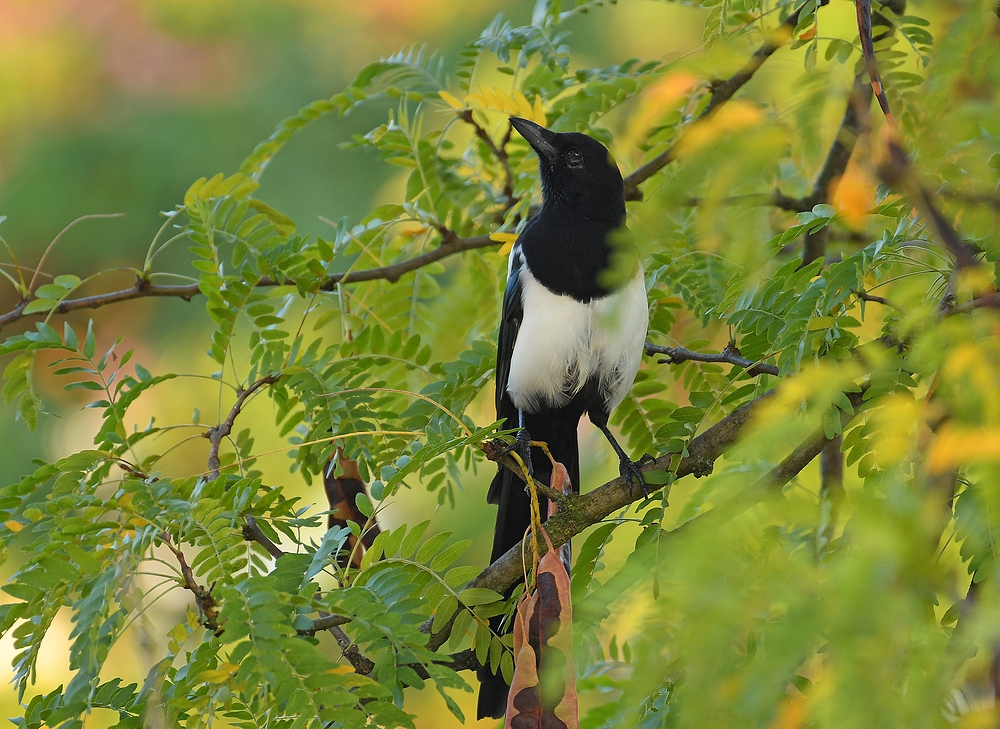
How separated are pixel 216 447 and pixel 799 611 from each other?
1096 mm

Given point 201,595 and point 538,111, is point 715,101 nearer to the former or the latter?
point 538,111

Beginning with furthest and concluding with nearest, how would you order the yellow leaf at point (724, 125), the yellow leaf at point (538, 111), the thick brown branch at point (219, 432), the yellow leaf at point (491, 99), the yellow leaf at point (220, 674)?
the yellow leaf at point (538, 111)
the yellow leaf at point (491, 99)
the thick brown branch at point (219, 432)
the yellow leaf at point (220, 674)
the yellow leaf at point (724, 125)

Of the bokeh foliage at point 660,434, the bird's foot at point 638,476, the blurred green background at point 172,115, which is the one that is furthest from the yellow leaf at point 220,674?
the blurred green background at point 172,115

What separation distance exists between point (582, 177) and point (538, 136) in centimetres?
18

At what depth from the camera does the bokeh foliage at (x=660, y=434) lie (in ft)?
2.16

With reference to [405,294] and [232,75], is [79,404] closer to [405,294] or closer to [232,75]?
[232,75]

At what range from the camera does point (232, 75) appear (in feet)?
18.7

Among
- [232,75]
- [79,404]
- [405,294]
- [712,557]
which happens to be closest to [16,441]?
[79,404]

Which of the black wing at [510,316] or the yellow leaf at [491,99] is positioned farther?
the black wing at [510,316]

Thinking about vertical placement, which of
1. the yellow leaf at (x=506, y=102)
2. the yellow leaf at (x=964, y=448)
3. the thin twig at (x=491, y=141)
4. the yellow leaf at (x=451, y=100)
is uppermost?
the yellow leaf at (x=964, y=448)

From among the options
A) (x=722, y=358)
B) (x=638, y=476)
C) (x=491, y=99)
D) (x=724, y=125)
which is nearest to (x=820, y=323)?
(x=722, y=358)

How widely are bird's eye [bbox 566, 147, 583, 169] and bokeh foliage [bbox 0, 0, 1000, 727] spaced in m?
0.09

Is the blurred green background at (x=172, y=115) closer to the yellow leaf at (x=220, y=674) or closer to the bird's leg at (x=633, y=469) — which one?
the bird's leg at (x=633, y=469)

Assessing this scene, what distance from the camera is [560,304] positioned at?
7.27ft
